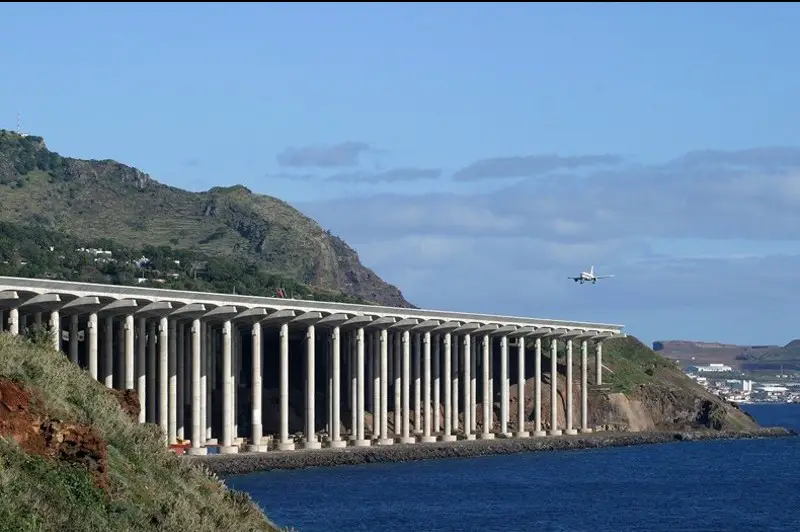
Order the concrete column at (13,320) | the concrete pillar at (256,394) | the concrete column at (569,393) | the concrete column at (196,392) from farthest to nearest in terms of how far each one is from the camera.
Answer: the concrete column at (569,393), the concrete pillar at (256,394), the concrete column at (196,392), the concrete column at (13,320)

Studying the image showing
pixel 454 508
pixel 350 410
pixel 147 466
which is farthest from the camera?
pixel 350 410

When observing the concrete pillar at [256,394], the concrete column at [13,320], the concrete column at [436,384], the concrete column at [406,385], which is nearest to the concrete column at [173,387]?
the concrete pillar at [256,394]

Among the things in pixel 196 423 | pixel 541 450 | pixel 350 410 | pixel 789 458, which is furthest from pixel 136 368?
pixel 789 458

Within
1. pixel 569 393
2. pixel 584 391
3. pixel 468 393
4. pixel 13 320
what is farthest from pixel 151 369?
pixel 584 391

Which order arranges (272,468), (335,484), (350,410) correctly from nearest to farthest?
(335,484) < (272,468) < (350,410)

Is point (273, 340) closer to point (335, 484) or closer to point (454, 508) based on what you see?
point (335, 484)

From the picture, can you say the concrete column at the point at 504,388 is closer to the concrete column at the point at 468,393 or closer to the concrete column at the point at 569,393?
the concrete column at the point at 468,393
